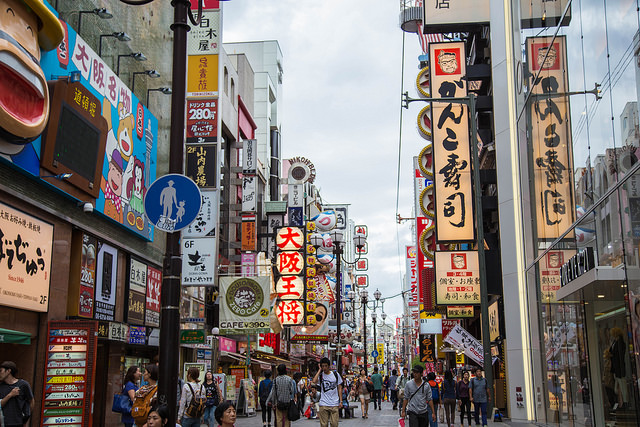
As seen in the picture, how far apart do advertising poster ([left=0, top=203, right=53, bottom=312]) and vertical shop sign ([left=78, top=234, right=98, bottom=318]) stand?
183 cm

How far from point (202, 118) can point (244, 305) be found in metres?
8.14

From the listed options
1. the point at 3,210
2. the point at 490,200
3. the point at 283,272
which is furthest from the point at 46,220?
the point at 283,272

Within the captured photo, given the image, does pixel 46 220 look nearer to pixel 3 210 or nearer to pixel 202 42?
pixel 3 210

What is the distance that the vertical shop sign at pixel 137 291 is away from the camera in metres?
22.0

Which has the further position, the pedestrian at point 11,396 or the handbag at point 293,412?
the handbag at point 293,412

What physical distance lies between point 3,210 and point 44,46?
4.03m

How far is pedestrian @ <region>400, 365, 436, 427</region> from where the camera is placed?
44.4 feet

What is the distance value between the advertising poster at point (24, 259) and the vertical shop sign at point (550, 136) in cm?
1173

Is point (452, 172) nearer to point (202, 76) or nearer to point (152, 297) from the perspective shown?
point (202, 76)

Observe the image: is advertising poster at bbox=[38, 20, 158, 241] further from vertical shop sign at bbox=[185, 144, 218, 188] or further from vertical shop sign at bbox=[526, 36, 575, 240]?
vertical shop sign at bbox=[526, 36, 575, 240]

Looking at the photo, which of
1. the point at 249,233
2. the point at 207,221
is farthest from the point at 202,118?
the point at 249,233

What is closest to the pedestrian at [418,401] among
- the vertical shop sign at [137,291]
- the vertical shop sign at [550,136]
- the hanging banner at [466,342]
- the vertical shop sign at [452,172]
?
the vertical shop sign at [550,136]

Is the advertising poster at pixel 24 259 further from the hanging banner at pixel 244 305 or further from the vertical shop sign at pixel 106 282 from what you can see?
the hanging banner at pixel 244 305

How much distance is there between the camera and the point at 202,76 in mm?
29453
